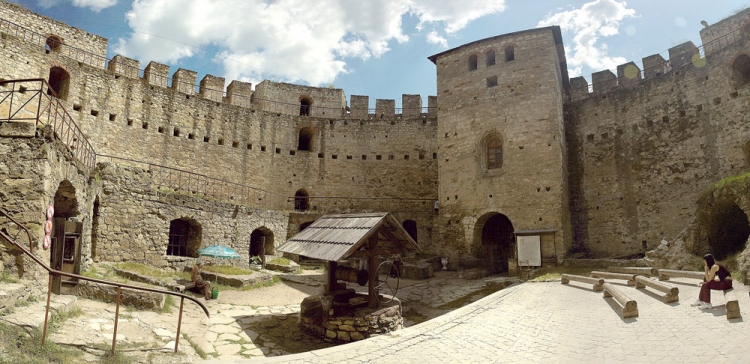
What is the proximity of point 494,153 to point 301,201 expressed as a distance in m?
11.3

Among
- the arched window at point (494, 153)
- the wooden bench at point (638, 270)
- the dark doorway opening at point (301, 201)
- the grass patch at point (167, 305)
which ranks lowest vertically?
the grass patch at point (167, 305)

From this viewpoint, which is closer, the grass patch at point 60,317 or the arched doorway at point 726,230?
the grass patch at point 60,317

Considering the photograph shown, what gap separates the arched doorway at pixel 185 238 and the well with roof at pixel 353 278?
7.49 metres

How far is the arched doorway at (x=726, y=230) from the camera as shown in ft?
40.1

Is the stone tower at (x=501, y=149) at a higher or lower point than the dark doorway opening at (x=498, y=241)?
higher

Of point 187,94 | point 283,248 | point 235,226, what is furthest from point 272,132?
point 283,248

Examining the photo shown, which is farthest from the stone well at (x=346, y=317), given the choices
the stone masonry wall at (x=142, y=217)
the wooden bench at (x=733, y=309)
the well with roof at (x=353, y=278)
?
the stone masonry wall at (x=142, y=217)

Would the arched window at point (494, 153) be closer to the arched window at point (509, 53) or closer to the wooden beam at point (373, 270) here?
the arched window at point (509, 53)

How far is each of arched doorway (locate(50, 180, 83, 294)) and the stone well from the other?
4.62 m

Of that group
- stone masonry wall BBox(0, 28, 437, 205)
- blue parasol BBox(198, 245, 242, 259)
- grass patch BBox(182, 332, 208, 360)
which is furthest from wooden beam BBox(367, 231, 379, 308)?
stone masonry wall BBox(0, 28, 437, 205)

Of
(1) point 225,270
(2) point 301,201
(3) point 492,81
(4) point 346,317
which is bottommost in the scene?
(4) point 346,317

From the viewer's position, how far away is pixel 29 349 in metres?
4.18

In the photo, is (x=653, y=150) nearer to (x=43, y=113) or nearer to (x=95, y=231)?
(x=95, y=231)

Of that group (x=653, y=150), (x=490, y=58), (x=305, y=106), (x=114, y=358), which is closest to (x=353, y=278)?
(x=114, y=358)
